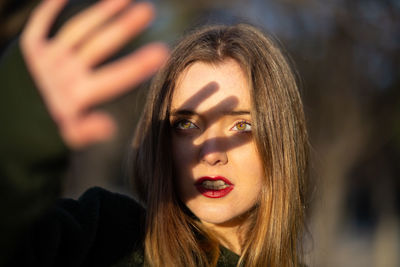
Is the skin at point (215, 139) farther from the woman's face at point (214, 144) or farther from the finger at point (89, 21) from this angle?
the finger at point (89, 21)

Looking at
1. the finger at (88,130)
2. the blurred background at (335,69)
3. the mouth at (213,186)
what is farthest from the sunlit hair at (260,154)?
the blurred background at (335,69)

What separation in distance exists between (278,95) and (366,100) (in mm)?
6214

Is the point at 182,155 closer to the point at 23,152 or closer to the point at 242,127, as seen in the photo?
the point at 242,127

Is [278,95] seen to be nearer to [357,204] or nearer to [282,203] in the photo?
[282,203]

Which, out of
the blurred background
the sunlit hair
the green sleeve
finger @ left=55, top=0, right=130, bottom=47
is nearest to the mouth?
the sunlit hair

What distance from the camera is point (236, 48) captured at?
2.37m

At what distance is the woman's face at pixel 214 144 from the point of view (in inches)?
84.0

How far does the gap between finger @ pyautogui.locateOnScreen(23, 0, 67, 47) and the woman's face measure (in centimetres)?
101

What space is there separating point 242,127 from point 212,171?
249 mm

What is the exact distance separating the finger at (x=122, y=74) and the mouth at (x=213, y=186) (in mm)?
1049

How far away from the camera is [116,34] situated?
1.13 metres

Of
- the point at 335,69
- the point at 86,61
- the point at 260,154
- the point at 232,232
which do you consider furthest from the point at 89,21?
the point at 335,69

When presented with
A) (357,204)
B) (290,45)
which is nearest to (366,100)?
(290,45)

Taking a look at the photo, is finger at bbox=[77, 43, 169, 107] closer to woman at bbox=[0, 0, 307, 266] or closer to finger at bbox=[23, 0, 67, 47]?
finger at bbox=[23, 0, 67, 47]
